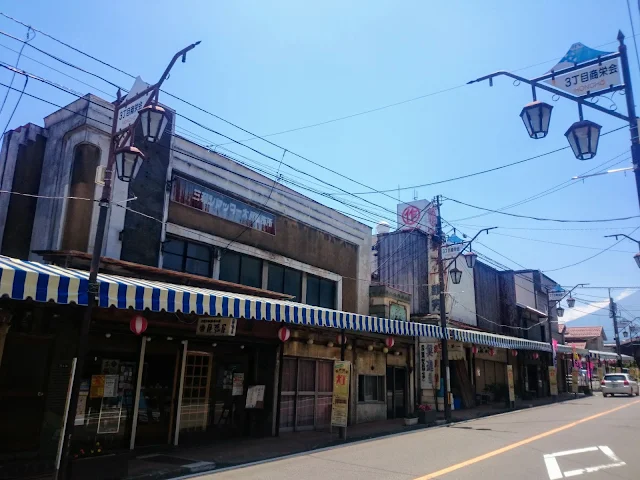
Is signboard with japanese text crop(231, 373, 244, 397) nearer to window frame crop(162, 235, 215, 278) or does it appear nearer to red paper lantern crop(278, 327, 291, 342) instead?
red paper lantern crop(278, 327, 291, 342)

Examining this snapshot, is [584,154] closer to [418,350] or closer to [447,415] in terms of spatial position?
[447,415]

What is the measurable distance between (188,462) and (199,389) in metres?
3.12

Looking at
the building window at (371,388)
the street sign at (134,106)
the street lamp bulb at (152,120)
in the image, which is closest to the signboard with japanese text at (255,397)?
the building window at (371,388)

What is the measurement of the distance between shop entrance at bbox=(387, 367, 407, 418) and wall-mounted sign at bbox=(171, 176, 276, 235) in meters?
8.88

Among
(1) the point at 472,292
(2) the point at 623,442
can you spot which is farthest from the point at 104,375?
(1) the point at 472,292

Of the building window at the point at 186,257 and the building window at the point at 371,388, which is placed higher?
the building window at the point at 186,257

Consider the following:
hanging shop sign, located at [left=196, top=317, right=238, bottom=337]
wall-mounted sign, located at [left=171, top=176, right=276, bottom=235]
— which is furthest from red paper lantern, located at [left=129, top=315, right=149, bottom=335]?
wall-mounted sign, located at [left=171, top=176, right=276, bottom=235]

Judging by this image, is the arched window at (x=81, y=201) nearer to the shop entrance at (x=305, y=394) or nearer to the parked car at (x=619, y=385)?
the shop entrance at (x=305, y=394)

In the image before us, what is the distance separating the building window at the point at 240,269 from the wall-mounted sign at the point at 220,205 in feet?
3.41

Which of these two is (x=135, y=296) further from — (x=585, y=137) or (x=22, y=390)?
(x=585, y=137)

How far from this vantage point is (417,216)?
28.6 metres

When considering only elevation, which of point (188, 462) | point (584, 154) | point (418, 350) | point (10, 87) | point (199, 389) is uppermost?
point (10, 87)

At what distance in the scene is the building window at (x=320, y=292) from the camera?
727 inches

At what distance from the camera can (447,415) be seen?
19562 mm
